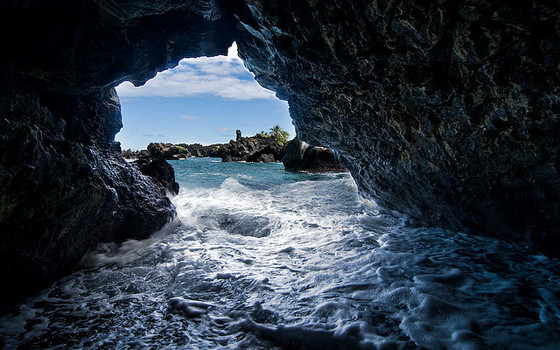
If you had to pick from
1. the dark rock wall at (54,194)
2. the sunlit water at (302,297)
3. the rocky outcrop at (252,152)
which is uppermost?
the rocky outcrop at (252,152)

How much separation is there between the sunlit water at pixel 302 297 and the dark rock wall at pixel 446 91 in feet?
2.59

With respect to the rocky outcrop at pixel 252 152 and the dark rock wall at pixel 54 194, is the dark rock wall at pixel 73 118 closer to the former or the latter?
the dark rock wall at pixel 54 194

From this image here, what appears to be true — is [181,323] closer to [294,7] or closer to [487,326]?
[487,326]

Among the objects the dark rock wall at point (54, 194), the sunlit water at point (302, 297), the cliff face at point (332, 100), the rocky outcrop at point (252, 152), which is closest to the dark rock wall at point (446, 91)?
the cliff face at point (332, 100)

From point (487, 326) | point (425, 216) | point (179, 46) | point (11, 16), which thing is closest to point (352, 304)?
point (487, 326)

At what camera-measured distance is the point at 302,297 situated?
2.56 metres

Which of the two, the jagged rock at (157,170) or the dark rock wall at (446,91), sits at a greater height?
the dark rock wall at (446,91)

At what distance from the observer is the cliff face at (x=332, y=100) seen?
7.40ft

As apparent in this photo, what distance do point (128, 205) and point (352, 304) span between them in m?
3.93

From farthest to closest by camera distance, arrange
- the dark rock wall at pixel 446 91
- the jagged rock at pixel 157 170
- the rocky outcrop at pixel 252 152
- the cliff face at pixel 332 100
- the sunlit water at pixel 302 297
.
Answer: the rocky outcrop at pixel 252 152, the jagged rock at pixel 157 170, the cliff face at pixel 332 100, the dark rock wall at pixel 446 91, the sunlit water at pixel 302 297

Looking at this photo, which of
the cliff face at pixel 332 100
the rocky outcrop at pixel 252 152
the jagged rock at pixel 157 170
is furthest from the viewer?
the rocky outcrop at pixel 252 152

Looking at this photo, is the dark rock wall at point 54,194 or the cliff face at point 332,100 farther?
the dark rock wall at point 54,194

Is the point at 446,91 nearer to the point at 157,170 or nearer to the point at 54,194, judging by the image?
the point at 54,194

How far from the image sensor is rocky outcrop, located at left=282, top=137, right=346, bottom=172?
890 inches
